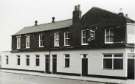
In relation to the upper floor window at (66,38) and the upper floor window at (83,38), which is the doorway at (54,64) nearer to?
the upper floor window at (66,38)

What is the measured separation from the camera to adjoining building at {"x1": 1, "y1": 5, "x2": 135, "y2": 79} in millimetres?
11180

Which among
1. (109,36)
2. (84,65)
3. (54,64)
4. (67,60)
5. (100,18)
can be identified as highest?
(100,18)

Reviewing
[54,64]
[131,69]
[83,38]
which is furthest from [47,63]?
[131,69]

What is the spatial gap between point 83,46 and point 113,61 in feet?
5.69

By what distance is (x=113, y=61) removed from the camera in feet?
39.5

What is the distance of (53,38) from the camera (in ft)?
51.2

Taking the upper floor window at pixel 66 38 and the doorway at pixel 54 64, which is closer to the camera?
the upper floor window at pixel 66 38

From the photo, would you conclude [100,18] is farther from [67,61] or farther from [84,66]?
[67,61]

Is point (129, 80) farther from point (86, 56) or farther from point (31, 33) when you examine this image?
point (31, 33)

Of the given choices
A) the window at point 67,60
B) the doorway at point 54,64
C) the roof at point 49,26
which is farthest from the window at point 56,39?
the window at point 67,60

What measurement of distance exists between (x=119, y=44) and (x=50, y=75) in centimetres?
507

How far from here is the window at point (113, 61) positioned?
11805 mm

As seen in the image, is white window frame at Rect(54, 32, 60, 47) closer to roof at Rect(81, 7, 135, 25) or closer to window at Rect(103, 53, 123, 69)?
roof at Rect(81, 7, 135, 25)

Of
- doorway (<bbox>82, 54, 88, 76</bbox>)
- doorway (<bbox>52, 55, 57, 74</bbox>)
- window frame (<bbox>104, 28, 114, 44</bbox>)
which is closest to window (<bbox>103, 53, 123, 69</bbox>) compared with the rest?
window frame (<bbox>104, 28, 114, 44</bbox>)
